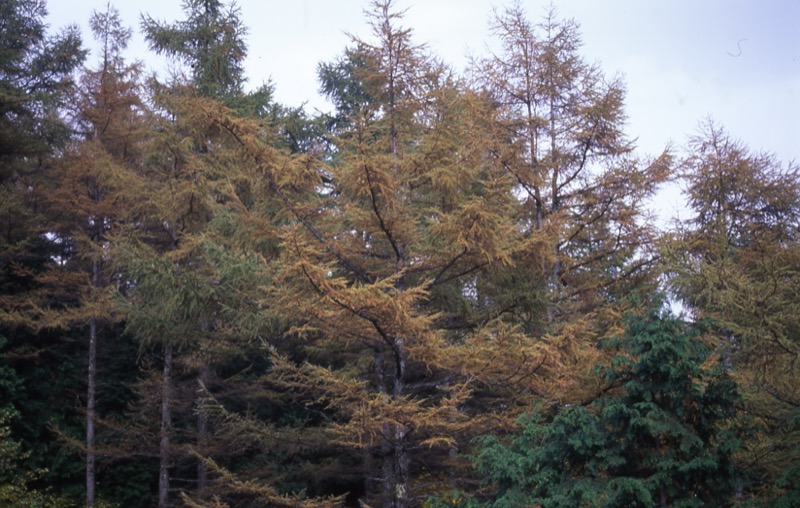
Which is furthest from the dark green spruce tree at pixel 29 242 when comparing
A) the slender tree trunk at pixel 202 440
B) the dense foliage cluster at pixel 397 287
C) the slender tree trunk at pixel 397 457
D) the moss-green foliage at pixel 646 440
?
the moss-green foliage at pixel 646 440

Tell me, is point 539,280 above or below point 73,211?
below

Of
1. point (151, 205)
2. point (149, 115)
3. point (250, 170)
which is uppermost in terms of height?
point (149, 115)

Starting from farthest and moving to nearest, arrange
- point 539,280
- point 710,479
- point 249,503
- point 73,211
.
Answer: point 73,211
point 249,503
point 539,280
point 710,479

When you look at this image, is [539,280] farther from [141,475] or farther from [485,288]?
[141,475]

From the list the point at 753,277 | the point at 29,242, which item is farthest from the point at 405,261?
the point at 29,242

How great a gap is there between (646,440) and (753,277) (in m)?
5.13

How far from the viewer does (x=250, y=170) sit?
984 cm

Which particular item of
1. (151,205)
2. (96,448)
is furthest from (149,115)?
(96,448)

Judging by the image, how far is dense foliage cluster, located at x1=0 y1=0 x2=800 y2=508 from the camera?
24.9 feet

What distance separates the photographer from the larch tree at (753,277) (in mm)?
7867

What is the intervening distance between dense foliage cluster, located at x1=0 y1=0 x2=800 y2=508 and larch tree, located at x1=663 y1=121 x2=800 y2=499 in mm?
58

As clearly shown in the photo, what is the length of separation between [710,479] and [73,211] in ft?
48.3

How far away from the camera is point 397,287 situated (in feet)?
34.1

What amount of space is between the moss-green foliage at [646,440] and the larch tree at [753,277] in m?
0.59
